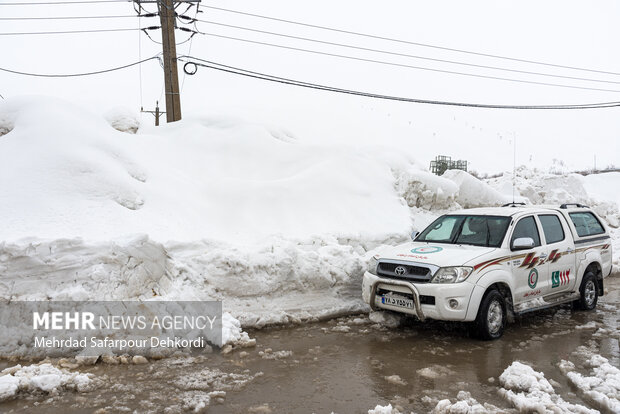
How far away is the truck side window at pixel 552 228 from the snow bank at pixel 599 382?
228 centimetres

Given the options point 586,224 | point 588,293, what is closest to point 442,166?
point 586,224

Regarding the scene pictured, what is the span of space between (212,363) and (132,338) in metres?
1.13

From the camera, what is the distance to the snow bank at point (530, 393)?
4.12 m

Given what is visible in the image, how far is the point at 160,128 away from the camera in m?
13.0

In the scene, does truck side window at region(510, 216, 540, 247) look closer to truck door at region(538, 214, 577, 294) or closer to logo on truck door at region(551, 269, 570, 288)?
truck door at region(538, 214, 577, 294)

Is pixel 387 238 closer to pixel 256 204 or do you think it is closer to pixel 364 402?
pixel 256 204

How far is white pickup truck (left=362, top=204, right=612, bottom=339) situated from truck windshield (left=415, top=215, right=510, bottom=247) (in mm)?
14

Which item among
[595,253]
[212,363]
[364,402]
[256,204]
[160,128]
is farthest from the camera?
[160,128]

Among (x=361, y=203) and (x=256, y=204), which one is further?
(x=361, y=203)

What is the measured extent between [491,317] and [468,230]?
4.67 ft

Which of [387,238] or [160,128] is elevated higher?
[160,128]

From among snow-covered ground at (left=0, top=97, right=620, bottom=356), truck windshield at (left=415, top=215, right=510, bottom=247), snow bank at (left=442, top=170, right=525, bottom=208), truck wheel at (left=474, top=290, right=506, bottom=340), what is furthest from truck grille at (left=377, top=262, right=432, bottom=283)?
snow bank at (left=442, top=170, right=525, bottom=208)

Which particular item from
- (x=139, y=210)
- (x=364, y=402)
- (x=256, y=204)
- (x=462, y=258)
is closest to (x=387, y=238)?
(x=256, y=204)

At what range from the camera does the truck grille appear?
6089 mm
